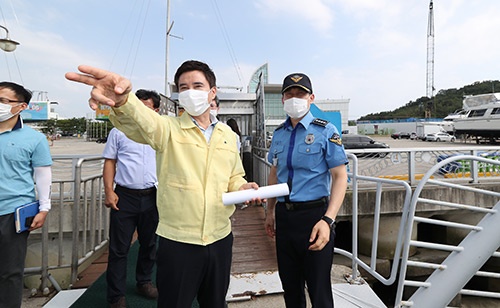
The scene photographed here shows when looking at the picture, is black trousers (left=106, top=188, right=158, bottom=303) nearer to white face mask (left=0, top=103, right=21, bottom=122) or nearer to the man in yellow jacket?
white face mask (left=0, top=103, right=21, bottom=122)

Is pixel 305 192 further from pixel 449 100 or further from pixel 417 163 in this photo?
pixel 449 100

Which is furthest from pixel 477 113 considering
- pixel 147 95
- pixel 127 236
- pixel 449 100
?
pixel 449 100

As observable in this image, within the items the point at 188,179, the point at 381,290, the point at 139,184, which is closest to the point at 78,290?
the point at 139,184

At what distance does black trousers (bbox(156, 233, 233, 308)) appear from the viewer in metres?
1.35

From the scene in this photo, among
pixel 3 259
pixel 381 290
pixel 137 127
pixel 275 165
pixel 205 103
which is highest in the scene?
pixel 205 103

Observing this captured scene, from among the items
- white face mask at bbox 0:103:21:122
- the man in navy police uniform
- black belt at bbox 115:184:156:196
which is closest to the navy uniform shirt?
the man in navy police uniform

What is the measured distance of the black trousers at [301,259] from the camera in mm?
1772

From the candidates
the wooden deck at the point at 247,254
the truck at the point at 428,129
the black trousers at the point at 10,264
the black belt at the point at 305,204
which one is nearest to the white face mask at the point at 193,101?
the black belt at the point at 305,204

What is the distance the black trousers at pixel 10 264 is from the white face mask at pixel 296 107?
204 centimetres

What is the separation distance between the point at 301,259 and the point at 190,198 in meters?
0.99

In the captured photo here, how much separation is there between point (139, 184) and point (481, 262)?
324cm

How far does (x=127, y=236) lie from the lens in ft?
7.77

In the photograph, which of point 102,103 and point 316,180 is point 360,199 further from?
point 102,103

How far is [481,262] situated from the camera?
258 centimetres
